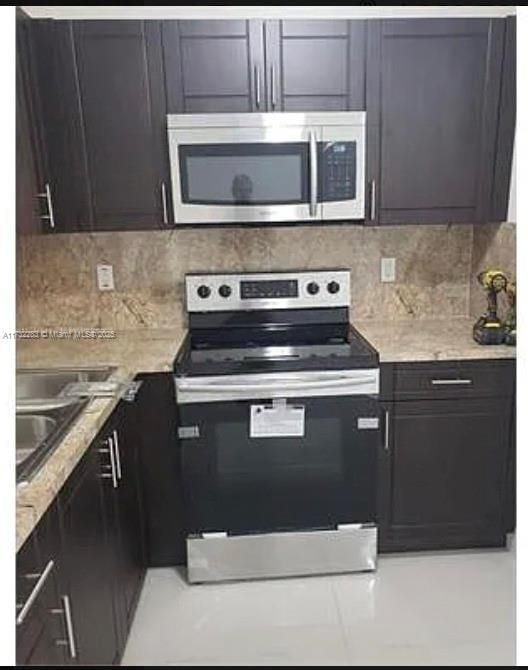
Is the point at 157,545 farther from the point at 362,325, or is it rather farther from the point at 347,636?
the point at 362,325

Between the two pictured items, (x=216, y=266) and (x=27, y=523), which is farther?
(x=216, y=266)

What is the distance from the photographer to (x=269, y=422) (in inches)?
82.9

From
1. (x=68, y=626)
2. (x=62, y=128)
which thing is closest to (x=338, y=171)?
(x=62, y=128)

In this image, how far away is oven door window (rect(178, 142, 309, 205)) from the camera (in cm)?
213

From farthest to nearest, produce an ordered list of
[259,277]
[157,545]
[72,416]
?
[259,277], [157,545], [72,416]

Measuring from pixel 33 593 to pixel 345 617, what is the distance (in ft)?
4.11

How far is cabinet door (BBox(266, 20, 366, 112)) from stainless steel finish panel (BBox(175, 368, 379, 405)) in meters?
0.97

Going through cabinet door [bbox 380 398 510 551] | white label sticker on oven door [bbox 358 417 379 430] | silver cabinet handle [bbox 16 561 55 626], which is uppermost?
silver cabinet handle [bbox 16 561 55 626]

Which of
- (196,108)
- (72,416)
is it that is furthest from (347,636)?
(196,108)

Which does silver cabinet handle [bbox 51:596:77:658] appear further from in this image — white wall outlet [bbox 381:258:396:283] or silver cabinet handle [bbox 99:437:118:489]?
white wall outlet [bbox 381:258:396:283]

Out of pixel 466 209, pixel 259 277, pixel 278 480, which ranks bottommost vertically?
pixel 278 480

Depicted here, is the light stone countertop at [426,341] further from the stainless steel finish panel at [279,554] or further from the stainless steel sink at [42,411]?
the stainless steel sink at [42,411]

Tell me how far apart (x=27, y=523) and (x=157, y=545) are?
1.27 meters

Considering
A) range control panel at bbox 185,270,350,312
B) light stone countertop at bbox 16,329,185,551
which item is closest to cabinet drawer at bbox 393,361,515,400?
range control panel at bbox 185,270,350,312
